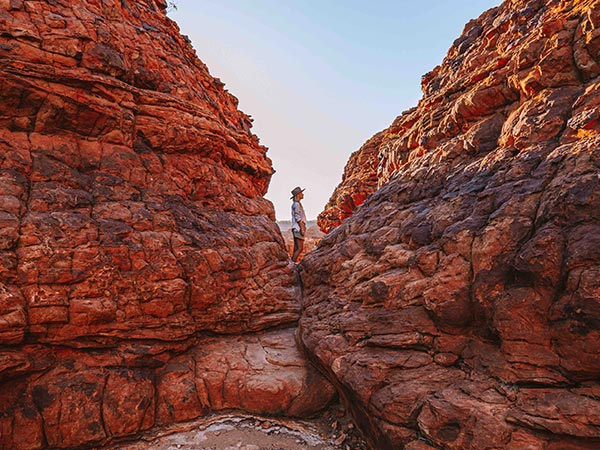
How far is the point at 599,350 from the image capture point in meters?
3.73

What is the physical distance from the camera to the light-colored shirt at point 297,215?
13969mm

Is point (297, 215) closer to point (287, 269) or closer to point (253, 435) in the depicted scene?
point (287, 269)

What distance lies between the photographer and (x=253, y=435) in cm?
609

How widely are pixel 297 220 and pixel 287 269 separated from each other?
4.26 metres

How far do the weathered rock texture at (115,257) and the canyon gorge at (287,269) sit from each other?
41mm

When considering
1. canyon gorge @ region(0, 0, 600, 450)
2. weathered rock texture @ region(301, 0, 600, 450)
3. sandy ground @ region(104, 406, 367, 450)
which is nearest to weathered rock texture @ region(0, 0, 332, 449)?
canyon gorge @ region(0, 0, 600, 450)

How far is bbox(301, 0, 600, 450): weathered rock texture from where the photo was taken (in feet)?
13.3

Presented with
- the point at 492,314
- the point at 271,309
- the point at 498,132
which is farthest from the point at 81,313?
the point at 498,132

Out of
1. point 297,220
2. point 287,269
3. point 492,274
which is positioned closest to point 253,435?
point 287,269

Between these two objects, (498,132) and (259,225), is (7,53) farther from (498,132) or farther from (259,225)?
(498,132)

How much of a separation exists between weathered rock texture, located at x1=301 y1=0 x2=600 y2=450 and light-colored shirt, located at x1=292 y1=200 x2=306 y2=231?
5321 mm

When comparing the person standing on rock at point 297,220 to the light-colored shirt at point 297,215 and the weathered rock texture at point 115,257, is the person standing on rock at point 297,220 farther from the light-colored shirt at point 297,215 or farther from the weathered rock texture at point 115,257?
the weathered rock texture at point 115,257

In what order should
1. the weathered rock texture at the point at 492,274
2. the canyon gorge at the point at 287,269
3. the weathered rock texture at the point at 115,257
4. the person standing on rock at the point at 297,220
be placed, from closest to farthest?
the weathered rock texture at the point at 492,274 → the canyon gorge at the point at 287,269 → the weathered rock texture at the point at 115,257 → the person standing on rock at the point at 297,220

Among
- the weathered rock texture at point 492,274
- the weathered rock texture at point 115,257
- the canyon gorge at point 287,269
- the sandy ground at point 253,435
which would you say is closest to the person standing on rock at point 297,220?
the canyon gorge at point 287,269
